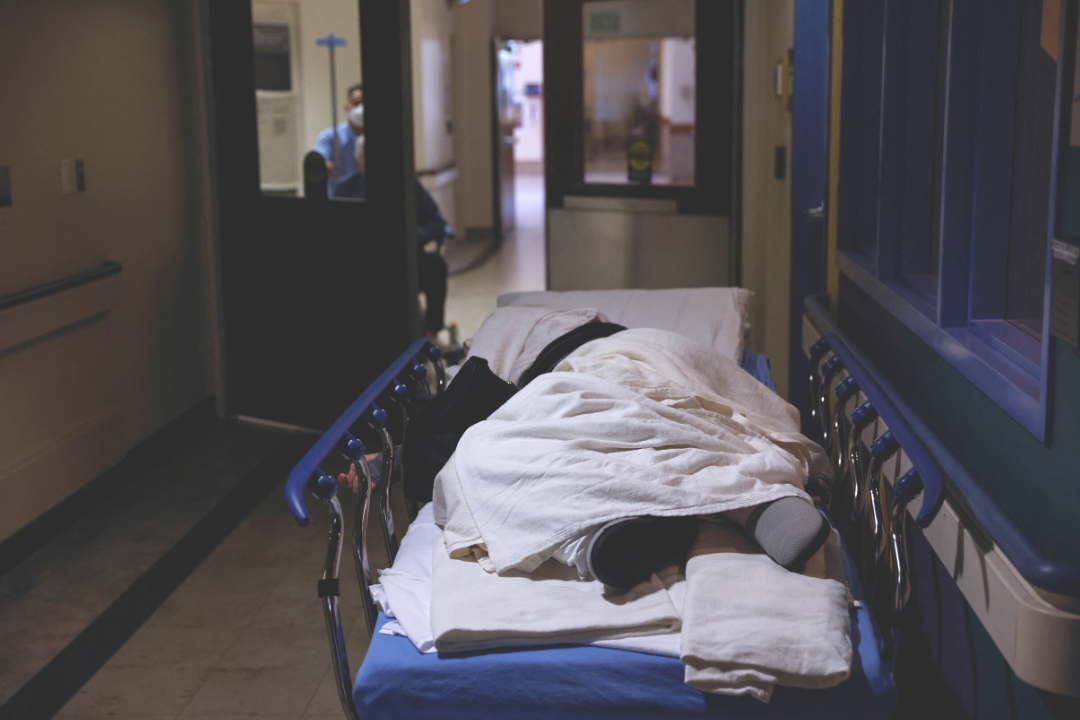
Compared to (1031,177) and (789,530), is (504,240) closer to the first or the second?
(1031,177)

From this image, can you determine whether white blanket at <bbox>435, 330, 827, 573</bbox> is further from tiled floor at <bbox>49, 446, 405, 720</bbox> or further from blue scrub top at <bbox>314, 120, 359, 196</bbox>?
blue scrub top at <bbox>314, 120, 359, 196</bbox>

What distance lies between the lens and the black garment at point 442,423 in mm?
2275

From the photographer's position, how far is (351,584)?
2.97 metres

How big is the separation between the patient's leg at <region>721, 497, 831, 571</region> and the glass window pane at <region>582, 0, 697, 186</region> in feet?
9.77

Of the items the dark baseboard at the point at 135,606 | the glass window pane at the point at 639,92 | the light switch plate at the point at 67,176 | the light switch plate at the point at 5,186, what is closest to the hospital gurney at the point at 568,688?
the dark baseboard at the point at 135,606

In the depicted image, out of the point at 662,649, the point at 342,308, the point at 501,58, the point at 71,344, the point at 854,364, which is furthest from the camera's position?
the point at 501,58

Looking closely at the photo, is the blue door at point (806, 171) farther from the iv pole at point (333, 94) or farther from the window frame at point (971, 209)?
the iv pole at point (333, 94)

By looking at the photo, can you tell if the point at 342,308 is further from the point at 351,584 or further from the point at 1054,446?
the point at 1054,446

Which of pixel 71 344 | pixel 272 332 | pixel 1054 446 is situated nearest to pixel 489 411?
pixel 1054 446

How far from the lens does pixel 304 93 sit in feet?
13.3

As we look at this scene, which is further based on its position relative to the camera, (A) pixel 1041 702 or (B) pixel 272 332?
(B) pixel 272 332

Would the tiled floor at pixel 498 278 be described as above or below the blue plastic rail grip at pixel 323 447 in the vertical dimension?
below

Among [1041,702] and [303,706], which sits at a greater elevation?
[1041,702]

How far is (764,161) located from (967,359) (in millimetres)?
2485
